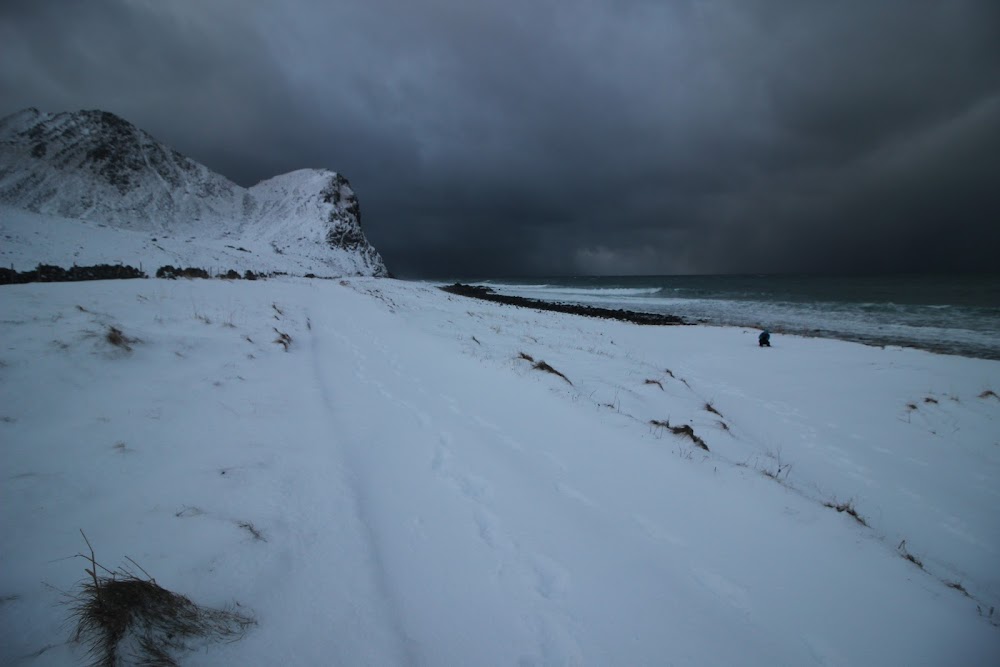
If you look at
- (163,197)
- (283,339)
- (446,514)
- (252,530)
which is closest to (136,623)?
(252,530)

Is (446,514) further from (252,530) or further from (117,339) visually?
(117,339)

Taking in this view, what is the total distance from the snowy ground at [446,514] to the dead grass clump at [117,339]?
9cm

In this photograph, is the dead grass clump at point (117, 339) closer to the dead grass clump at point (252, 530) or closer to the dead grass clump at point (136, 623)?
the dead grass clump at point (252, 530)

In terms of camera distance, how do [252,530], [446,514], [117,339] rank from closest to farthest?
[252,530], [446,514], [117,339]

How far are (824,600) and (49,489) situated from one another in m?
5.75

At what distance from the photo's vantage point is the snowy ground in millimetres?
2166

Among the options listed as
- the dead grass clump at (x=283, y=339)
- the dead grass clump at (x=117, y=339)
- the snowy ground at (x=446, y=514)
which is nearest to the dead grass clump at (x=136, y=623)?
the snowy ground at (x=446, y=514)

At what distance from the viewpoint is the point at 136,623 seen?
1.63 m

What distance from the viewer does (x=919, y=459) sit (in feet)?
22.2

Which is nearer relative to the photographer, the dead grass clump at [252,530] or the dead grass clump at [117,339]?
the dead grass clump at [252,530]

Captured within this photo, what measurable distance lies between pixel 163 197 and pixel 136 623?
87.3 m

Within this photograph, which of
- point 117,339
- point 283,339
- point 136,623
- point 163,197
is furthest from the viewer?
point 163,197

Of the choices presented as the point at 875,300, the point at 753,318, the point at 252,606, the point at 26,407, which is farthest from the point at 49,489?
the point at 875,300

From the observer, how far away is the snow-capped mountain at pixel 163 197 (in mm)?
52312
